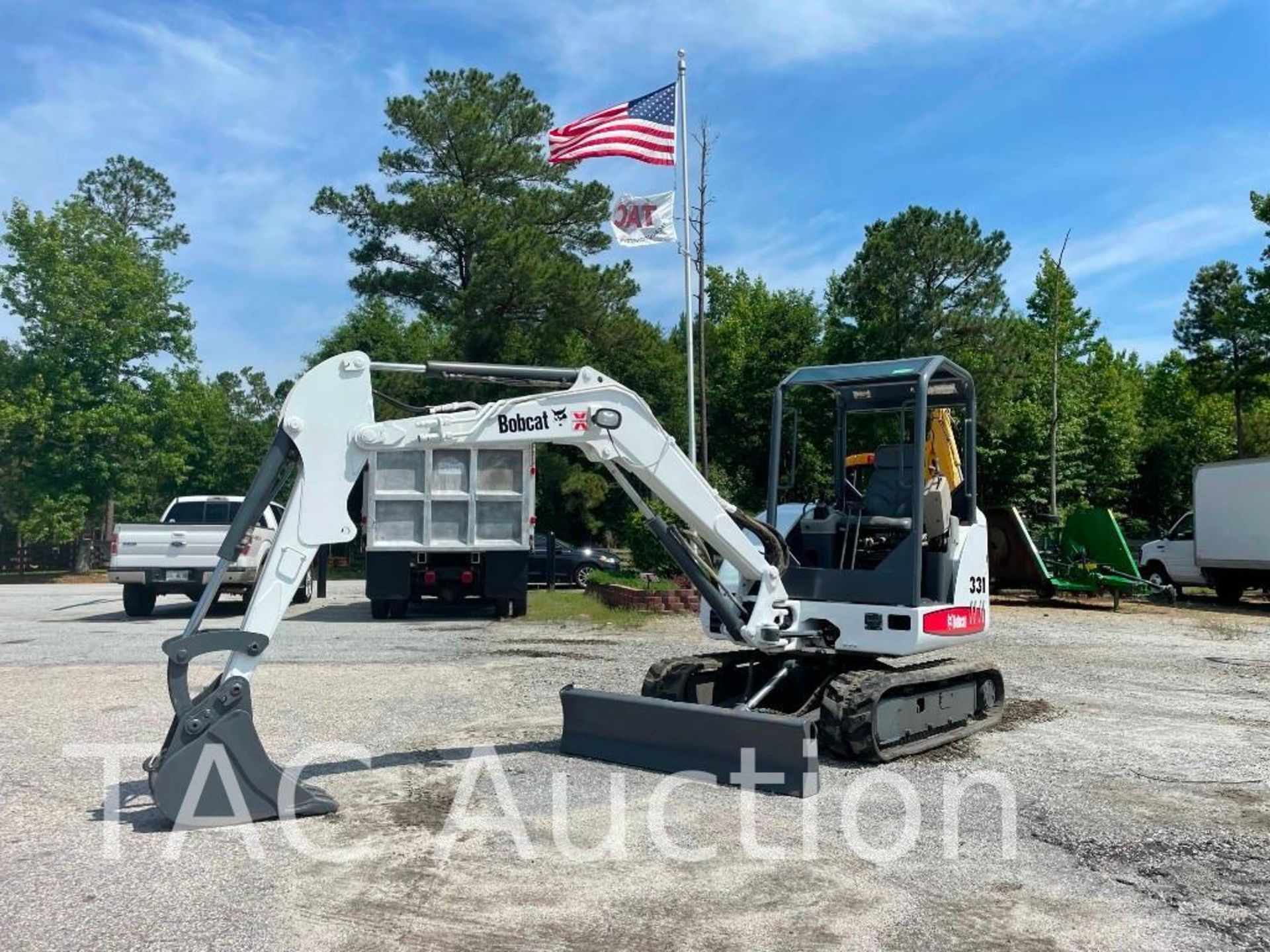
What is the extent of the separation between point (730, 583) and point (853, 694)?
1261 millimetres

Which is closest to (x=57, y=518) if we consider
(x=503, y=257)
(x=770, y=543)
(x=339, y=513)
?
(x=503, y=257)

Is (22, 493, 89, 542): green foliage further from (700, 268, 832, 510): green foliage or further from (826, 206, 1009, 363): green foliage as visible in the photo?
(826, 206, 1009, 363): green foliage

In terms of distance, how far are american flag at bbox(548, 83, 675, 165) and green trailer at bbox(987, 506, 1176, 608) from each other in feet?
30.0

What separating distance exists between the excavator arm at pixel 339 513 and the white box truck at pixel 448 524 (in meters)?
8.86

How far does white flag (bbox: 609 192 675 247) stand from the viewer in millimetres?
19969

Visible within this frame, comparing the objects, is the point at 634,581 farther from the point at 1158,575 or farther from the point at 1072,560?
the point at 1158,575

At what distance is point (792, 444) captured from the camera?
29.6 feet

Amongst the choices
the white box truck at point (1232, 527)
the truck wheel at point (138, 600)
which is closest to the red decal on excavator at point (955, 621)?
the truck wheel at point (138, 600)

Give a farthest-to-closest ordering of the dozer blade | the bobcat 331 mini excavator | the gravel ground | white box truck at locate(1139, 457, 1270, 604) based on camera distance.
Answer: white box truck at locate(1139, 457, 1270, 604) → the dozer blade → the bobcat 331 mini excavator → the gravel ground

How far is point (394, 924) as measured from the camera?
186 inches

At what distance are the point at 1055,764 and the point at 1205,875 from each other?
2305 mm

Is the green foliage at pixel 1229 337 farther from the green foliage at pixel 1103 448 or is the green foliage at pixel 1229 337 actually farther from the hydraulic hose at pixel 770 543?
the hydraulic hose at pixel 770 543

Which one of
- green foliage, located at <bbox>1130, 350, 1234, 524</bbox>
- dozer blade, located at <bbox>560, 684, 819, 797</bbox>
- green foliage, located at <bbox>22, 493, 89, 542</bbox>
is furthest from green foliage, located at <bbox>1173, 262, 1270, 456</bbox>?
green foliage, located at <bbox>22, 493, 89, 542</bbox>

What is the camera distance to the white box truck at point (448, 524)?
1622cm
